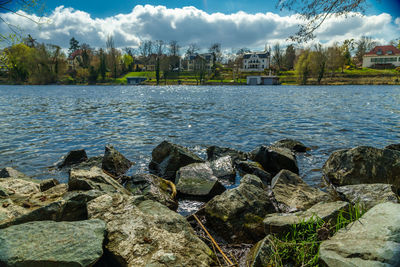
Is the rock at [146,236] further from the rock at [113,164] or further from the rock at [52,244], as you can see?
the rock at [113,164]

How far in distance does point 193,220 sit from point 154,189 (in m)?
1.57

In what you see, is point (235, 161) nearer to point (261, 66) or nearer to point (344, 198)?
point (344, 198)

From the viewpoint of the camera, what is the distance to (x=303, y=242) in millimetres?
3287

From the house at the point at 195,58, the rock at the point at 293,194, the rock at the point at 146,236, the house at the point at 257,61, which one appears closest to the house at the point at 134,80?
the house at the point at 195,58

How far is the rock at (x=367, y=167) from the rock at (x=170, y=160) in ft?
15.3

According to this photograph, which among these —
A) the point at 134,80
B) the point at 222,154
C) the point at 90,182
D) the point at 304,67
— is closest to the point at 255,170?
the point at 222,154

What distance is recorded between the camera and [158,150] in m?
9.80

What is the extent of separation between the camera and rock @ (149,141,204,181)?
8992 mm

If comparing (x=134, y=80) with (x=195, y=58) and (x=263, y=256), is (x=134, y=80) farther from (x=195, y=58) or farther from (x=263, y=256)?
(x=263, y=256)

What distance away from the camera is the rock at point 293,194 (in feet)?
19.4

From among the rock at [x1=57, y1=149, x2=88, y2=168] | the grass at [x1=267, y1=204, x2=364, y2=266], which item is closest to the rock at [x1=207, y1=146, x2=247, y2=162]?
the rock at [x1=57, y1=149, x2=88, y2=168]

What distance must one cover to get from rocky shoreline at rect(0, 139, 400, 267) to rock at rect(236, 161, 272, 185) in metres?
1.32

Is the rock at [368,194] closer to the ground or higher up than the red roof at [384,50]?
closer to the ground

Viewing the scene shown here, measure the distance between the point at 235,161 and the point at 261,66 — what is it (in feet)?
448
